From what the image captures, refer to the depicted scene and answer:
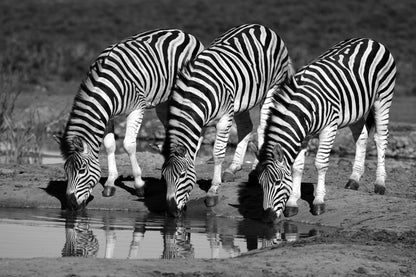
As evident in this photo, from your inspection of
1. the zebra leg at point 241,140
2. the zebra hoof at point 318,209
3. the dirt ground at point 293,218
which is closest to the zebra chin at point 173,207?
the dirt ground at point 293,218

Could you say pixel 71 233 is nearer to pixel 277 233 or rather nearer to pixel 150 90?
pixel 277 233

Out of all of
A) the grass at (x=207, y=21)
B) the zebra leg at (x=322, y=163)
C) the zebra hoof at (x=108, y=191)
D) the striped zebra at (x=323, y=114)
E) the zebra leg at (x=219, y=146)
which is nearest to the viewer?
the striped zebra at (x=323, y=114)

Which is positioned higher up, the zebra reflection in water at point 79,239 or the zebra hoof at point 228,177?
the zebra hoof at point 228,177

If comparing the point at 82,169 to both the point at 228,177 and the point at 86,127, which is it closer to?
the point at 86,127

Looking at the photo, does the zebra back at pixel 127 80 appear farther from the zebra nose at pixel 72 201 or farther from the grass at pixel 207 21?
the grass at pixel 207 21

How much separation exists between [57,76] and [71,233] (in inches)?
850

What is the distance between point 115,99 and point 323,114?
2.33 meters

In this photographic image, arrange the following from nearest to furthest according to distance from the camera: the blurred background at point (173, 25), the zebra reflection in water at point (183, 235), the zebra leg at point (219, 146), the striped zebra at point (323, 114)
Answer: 1. the zebra reflection in water at point (183, 235)
2. the striped zebra at point (323, 114)
3. the zebra leg at point (219, 146)
4. the blurred background at point (173, 25)

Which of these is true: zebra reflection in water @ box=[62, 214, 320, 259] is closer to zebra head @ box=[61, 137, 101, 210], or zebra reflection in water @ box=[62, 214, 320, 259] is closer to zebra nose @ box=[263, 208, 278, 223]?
zebra nose @ box=[263, 208, 278, 223]

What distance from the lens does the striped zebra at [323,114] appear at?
10.9 meters

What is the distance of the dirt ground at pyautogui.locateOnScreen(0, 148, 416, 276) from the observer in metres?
7.67

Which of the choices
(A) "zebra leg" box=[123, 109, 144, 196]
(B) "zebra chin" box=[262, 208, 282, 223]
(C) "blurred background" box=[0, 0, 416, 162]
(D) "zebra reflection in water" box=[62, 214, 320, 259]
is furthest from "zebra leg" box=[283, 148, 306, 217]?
(C) "blurred background" box=[0, 0, 416, 162]

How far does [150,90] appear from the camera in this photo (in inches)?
501

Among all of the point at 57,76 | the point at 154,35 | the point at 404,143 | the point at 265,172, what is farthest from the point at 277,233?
the point at 57,76
